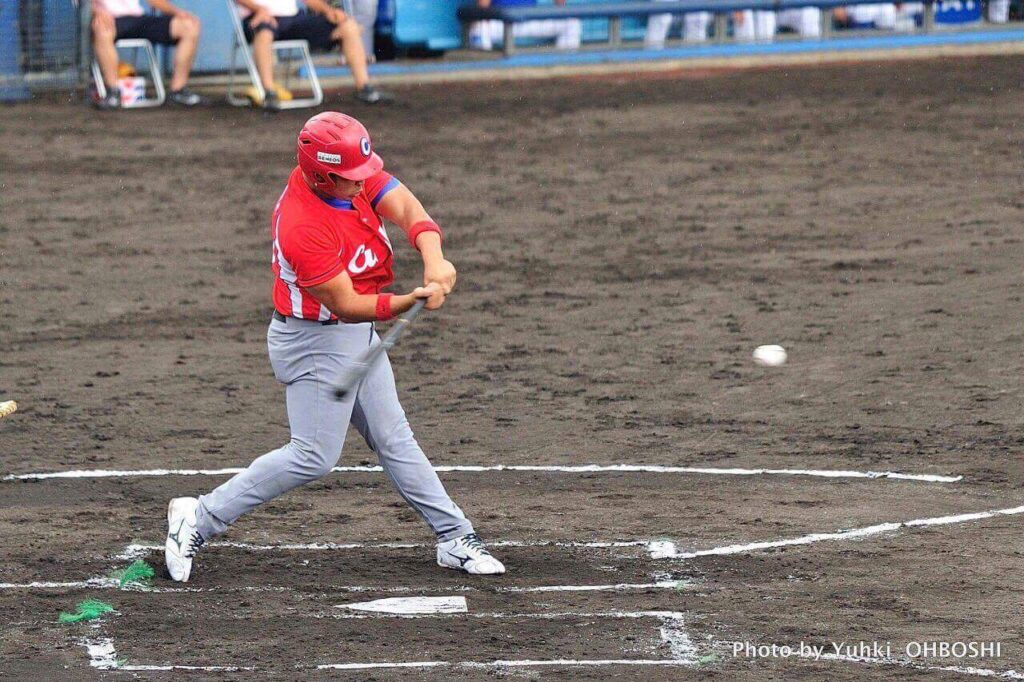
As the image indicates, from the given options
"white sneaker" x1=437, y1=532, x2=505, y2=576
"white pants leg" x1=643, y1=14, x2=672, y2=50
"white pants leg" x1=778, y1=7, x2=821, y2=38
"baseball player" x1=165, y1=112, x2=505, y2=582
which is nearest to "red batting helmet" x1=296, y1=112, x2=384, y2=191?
"baseball player" x1=165, y1=112, x2=505, y2=582

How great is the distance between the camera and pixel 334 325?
586 cm

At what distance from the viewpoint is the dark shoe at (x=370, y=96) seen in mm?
17406

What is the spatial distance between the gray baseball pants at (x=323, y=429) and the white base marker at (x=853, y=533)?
1001mm

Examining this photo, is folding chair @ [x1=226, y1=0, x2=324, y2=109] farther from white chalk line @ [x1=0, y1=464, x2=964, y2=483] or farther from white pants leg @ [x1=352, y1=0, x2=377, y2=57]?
white chalk line @ [x1=0, y1=464, x2=964, y2=483]

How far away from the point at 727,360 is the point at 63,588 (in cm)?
439

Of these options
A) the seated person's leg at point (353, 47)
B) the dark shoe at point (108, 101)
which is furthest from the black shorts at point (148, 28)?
the seated person's leg at point (353, 47)

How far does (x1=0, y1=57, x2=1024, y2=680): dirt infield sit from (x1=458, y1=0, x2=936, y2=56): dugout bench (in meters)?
3.01

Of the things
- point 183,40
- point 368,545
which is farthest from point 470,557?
→ point 183,40

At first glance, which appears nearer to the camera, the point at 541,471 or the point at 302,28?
the point at 541,471

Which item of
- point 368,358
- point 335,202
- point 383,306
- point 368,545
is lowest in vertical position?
point 368,545

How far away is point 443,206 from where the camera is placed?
13430 millimetres

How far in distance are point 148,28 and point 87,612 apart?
12025 millimetres

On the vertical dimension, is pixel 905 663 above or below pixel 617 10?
below

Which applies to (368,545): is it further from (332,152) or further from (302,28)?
(302,28)
